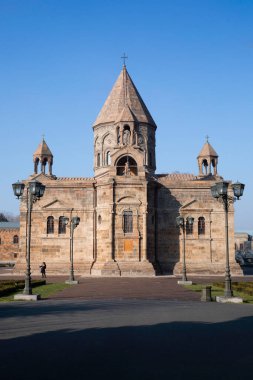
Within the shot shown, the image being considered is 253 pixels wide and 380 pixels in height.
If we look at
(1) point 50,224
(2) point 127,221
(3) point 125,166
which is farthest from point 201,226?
(1) point 50,224

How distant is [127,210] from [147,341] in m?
32.0

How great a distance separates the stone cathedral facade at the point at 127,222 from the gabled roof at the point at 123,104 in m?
3.25

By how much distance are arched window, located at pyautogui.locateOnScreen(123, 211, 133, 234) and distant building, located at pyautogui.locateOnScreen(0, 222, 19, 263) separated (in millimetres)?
39561

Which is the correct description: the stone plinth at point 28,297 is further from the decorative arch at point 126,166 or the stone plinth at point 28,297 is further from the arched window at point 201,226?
the arched window at point 201,226

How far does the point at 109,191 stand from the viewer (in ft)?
136

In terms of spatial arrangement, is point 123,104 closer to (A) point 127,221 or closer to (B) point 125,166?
(B) point 125,166

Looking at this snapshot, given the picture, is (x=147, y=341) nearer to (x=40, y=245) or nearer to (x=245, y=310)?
(x=245, y=310)

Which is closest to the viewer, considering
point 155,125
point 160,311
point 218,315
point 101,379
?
point 101,379

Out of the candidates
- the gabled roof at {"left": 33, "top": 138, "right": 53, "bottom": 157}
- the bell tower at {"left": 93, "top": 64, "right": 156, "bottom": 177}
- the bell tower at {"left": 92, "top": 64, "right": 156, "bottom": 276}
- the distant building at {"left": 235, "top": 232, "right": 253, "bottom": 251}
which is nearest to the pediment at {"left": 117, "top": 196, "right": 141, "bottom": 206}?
the bell tower at {"left": 92, "top": 64, "right": 156, "bottom": 276}

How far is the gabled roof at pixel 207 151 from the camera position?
173 ft

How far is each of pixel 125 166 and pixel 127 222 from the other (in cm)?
521

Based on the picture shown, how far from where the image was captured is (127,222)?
136 ft

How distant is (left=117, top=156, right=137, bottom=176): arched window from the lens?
43200 millimetres

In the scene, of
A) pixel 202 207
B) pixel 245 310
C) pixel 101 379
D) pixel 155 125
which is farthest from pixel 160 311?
pixel 155 125
